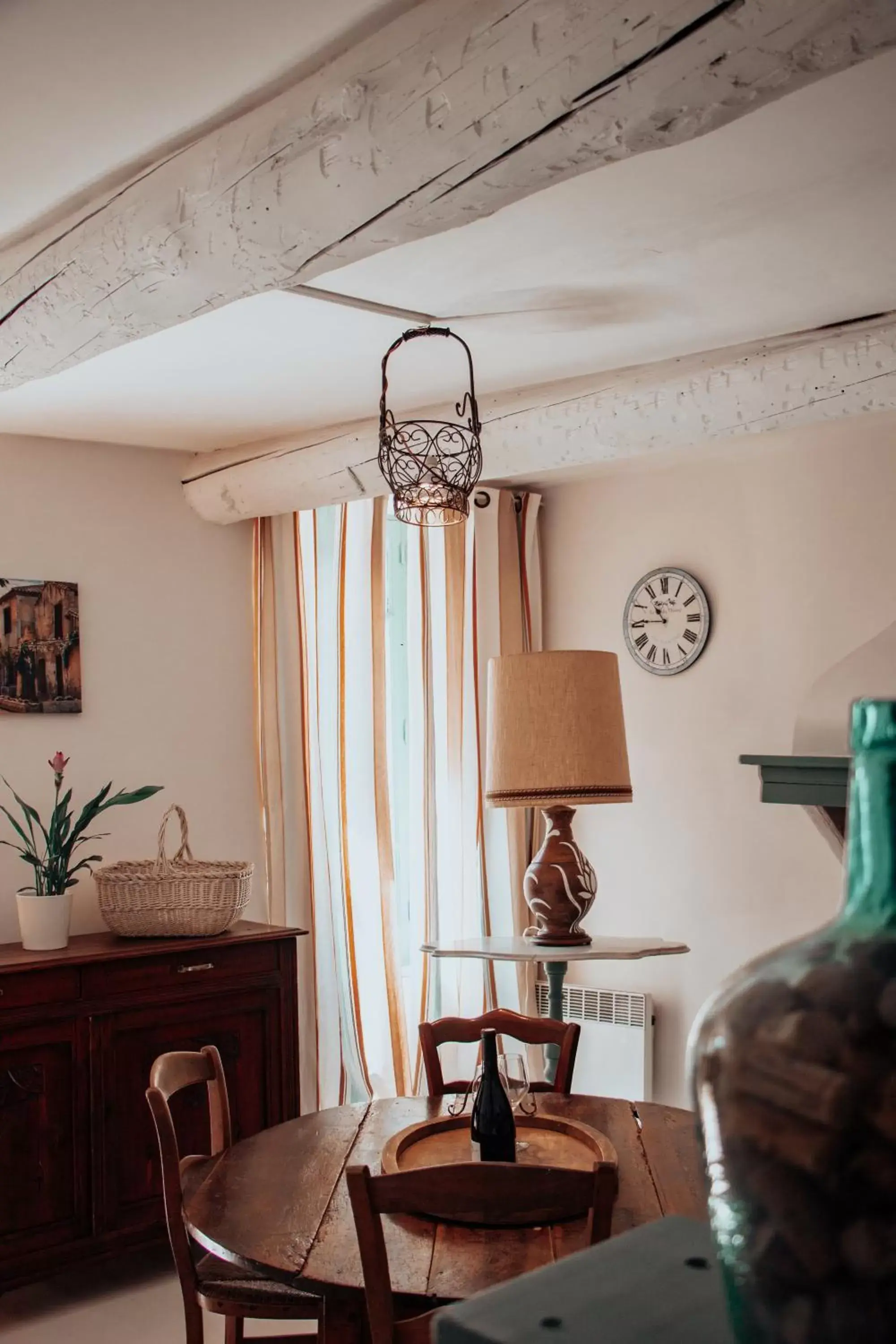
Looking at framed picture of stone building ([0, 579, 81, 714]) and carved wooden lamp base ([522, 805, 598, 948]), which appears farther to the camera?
framed picture of stone building ([0, 579, 81, 714])

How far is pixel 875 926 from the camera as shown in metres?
0.40

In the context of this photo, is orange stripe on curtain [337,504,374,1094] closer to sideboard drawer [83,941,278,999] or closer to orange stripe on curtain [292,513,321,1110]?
orange stripe on curtain [292,513,321,1110]

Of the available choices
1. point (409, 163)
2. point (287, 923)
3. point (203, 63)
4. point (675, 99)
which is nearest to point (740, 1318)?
point (675, 99)

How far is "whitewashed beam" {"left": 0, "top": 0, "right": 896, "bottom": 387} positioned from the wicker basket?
199cm

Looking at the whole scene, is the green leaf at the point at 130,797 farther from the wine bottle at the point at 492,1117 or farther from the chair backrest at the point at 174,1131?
the wine bottle at the point at 492,1117

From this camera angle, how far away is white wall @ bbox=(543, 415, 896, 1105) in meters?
4.31

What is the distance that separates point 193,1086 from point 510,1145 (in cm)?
182

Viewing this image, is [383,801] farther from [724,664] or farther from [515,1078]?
[515,1078]

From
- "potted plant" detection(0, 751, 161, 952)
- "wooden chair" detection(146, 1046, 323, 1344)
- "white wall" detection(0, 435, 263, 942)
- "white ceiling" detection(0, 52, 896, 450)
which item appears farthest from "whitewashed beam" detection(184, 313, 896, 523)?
"wooden chair" detection(146, 1046, 323, 1344)

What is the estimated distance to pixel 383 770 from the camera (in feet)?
16.0

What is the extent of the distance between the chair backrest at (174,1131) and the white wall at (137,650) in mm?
1509

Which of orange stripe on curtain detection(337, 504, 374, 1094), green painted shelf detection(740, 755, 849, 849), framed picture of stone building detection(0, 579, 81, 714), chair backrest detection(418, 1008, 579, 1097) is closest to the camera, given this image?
chair backrest detection(418, 1008, 579, 1097)

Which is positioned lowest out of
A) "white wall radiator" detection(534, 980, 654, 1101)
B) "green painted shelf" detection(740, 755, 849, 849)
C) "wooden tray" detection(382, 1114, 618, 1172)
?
"white wall radiator" detection(534, 980, 654, 1101)

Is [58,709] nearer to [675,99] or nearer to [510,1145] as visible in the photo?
[510,1145]
